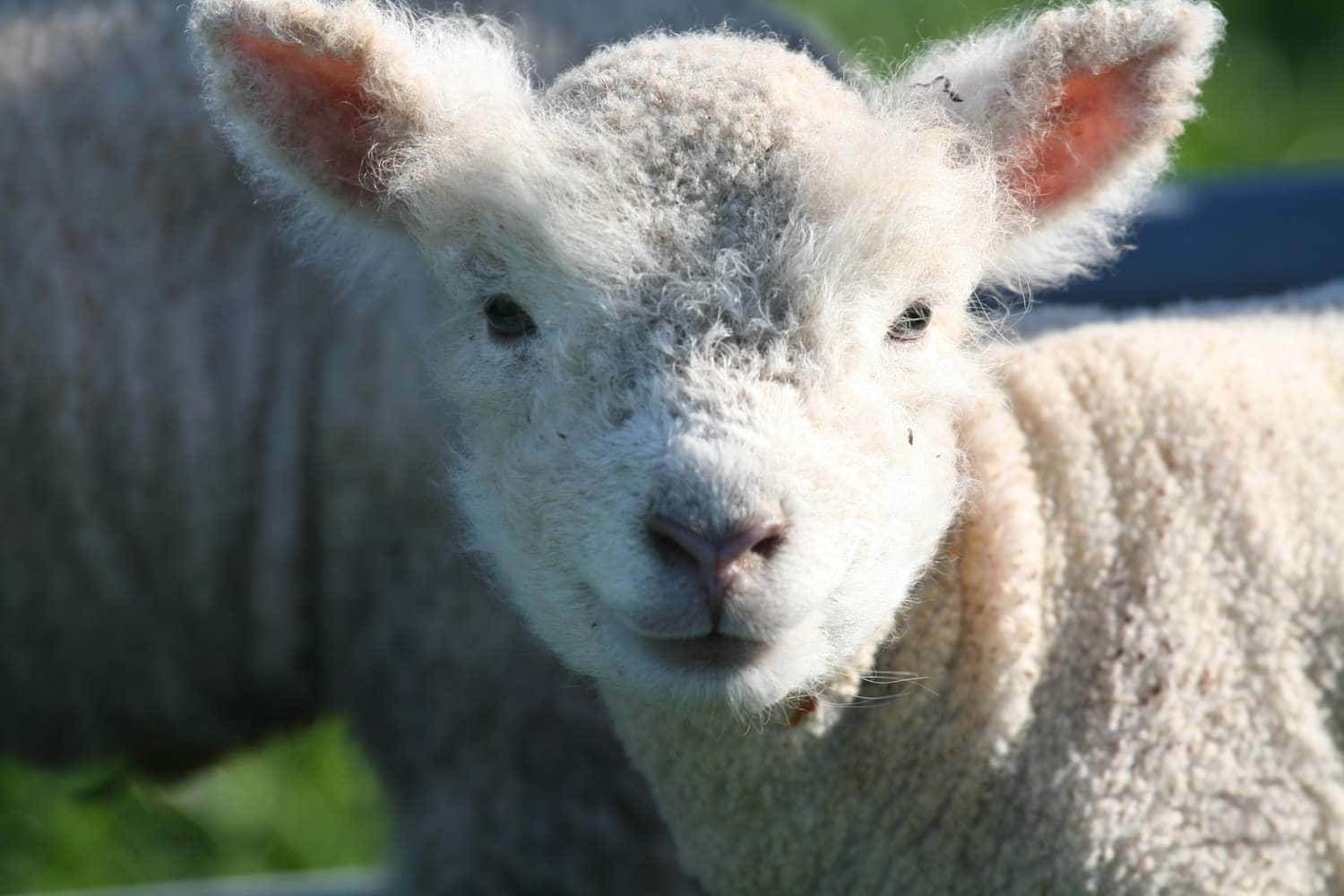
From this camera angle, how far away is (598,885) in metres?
3.12

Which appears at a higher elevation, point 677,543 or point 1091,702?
point 1091,702

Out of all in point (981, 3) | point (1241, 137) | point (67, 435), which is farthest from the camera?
point (981, 3)

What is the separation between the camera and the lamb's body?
1974mm

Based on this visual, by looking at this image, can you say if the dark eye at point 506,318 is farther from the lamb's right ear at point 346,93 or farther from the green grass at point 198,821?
the green grass at point 198,821

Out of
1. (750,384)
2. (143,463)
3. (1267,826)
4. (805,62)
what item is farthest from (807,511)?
(143,463)

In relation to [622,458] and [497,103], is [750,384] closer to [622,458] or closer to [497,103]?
[622,458]

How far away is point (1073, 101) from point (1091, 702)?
0.84 metres

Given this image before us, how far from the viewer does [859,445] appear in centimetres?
178

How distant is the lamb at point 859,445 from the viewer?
1.74 metres

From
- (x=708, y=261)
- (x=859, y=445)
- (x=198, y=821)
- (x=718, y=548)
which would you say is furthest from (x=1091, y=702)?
(x=198, y=821)

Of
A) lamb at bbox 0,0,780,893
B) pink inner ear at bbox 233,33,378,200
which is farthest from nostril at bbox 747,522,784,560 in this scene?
lamb at bbox 0,0,780,893

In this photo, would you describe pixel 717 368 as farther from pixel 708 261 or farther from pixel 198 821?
pixel 198 821

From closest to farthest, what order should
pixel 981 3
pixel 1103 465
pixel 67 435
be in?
pixel 1103 465
pixel 67 435
pixel 981 3

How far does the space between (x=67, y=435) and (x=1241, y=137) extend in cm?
552
